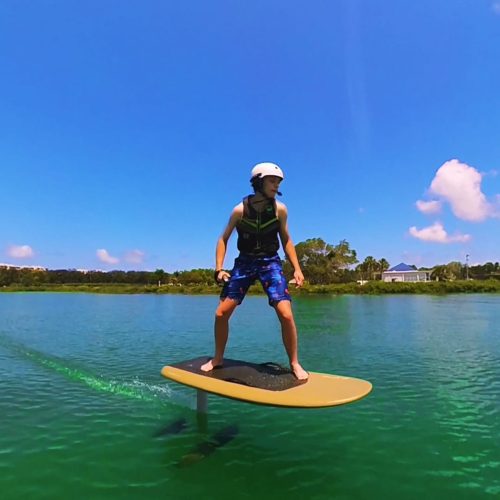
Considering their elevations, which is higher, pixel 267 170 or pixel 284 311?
pixel 267 170

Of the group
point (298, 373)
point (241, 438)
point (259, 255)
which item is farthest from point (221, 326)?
point (241, 438)

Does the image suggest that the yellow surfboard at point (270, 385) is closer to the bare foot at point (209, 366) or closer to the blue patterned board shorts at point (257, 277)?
the bare foot at point (209, 366)

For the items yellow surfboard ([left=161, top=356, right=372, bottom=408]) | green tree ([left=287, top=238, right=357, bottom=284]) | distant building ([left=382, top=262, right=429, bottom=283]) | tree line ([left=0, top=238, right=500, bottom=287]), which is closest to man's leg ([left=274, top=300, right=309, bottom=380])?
yellow surfboard ([left=161, top=356, right=372, bottom=408])

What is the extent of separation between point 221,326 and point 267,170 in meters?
2.37

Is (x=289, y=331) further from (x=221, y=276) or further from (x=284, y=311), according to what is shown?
(x=221, y=276)

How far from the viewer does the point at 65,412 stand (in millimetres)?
7637

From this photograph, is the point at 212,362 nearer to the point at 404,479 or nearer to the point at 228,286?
the point at 228,286

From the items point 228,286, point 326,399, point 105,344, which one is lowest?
point 105,344

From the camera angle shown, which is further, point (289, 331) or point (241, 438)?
point (241, 438)

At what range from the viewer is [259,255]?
20.7ft

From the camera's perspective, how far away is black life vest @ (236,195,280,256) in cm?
628

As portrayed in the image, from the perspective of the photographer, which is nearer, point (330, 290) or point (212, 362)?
point (212, 362)

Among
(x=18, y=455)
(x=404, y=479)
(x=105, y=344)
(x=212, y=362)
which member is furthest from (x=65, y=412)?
(x=105, y=344)

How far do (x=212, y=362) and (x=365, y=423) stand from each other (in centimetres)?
288
